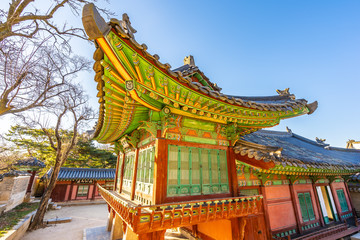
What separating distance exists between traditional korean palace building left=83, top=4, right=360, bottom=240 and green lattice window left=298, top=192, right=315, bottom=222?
0.31ft

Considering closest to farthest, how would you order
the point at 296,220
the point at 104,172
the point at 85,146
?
the point at 296,220 → the point at 104,172 → the point at 85,146

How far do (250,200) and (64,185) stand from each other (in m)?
28.1

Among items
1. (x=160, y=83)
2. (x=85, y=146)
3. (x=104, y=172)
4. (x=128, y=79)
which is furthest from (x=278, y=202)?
(x=85, y=146)

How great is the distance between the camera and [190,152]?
5.50 meters

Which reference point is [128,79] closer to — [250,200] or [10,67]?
[250,200]

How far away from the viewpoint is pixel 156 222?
3.90 m

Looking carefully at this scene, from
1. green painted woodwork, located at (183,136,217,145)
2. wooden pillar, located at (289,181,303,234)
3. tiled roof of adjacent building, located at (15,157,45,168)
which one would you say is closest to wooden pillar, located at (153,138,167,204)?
green painted woodwork, located at (183,136,217,145)

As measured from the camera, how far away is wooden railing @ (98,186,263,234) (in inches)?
146

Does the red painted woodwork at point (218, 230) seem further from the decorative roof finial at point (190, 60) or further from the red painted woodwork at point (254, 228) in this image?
the decorative roof finial at point (190, 60)

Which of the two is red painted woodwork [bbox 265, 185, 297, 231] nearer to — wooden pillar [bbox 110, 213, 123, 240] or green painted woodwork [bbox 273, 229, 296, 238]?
green painted woodwork [bbox 273, 229, 296, 238]

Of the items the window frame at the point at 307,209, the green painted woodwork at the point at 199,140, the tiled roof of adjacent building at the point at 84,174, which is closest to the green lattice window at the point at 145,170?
the green painted woodwork at the point at 199,140

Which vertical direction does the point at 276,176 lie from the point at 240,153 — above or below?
below

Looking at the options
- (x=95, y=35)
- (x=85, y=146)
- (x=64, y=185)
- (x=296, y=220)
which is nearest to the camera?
(x=95, y=35)

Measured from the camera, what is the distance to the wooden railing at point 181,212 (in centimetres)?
370
